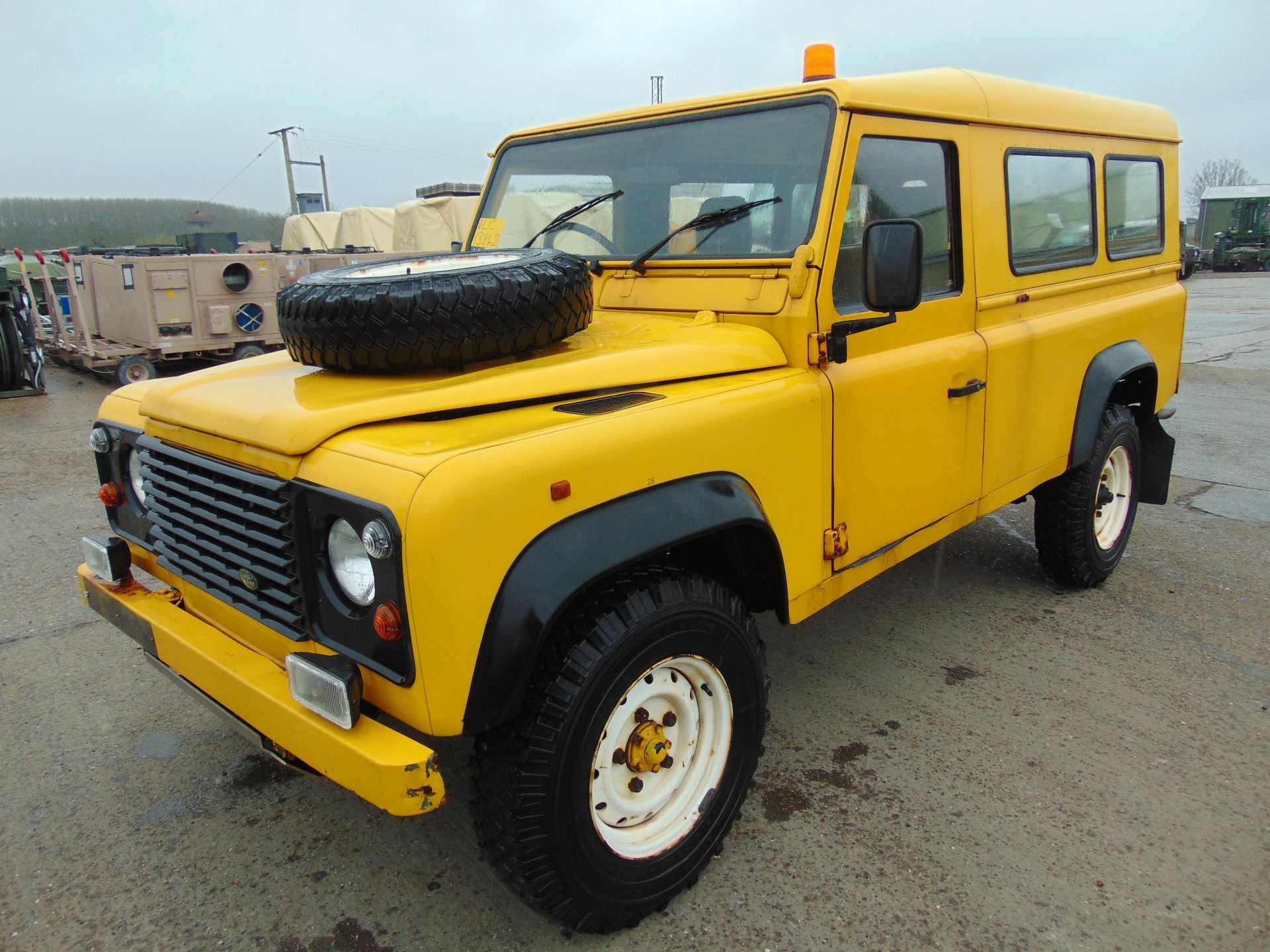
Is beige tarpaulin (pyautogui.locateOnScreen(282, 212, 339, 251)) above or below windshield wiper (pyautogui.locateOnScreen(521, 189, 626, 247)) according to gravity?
above

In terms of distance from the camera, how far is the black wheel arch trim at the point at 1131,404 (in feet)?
13.2

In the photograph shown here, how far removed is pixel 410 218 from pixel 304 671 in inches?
674

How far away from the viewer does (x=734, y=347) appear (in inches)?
104

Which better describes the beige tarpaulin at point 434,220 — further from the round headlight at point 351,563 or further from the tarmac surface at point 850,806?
the round headlight at point 351,563

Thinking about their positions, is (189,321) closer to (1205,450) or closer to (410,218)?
(410,218)

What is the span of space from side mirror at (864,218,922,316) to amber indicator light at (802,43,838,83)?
74 cm

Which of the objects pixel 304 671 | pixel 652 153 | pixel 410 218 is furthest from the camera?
pixel 410 218

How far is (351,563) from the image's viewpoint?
6.51 ft

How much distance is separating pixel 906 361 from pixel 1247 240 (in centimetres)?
3998

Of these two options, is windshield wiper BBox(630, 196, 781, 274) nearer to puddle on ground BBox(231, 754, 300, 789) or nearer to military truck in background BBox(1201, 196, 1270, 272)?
puddle on ground BBox(231, 754, 300, 789)

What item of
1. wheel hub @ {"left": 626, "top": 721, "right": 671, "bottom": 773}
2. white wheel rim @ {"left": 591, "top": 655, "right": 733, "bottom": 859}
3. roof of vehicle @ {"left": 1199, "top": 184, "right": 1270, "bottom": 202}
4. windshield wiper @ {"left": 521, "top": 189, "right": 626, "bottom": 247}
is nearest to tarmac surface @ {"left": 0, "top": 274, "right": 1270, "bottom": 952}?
white wheel rim @ {"left": 591, "top": 655, "right": 733, "bottom": 859}

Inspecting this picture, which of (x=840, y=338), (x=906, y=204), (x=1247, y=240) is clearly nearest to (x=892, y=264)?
(x=840, y=338)

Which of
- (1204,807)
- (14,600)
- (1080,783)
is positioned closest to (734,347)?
(1080,783)

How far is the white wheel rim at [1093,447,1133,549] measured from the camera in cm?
454
